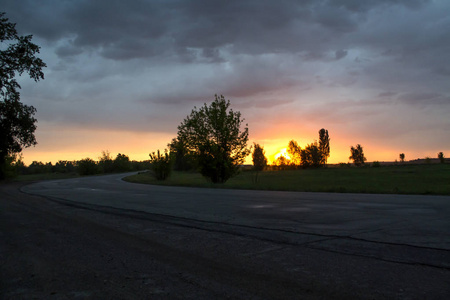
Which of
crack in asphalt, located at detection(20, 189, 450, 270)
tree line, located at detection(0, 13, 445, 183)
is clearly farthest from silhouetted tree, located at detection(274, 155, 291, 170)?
crack in asphalt, located at detection(20, 189, 450, 270)

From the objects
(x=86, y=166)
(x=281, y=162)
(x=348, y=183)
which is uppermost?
(x=281, y=162)

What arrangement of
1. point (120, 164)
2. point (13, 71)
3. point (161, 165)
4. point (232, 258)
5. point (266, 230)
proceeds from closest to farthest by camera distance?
1. point (232, 258)
2. point (266, 230)
3. point (13, 71)
4. point (161, 165)
5. point (120, 164)

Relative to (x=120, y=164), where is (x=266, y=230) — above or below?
below

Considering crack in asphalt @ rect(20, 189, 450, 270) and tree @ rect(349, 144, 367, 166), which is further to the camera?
tree @ rect(349, 144, 367, 166)

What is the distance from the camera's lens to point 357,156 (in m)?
137

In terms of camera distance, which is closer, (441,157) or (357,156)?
(441,157)

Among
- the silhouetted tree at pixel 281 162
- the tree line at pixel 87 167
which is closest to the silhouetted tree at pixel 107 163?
the tree line at pixel 87 167

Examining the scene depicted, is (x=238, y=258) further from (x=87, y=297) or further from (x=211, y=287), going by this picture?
(x=87, y=297)

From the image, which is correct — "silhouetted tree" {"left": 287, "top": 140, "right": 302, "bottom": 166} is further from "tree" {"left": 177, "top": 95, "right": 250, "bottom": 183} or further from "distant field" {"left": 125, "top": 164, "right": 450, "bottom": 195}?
"tree" {"left": 177, "top": 95, "right": 250, "bottom": 183}

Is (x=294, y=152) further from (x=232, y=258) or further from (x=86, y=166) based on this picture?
(x=232, y=258)

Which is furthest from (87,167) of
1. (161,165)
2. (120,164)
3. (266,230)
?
(266,230)

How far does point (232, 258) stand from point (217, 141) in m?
26.9

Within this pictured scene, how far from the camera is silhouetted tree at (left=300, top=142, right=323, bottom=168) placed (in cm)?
11231

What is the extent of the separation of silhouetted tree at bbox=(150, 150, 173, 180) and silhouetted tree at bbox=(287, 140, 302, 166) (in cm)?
7837
